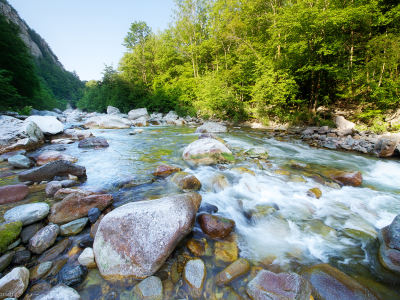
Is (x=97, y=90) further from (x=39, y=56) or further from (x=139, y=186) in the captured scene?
(x=39, y=56)

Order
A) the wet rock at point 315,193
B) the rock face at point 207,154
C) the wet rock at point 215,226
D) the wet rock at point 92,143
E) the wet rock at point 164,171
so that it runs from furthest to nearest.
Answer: the wet rock at point 92,143
the rock face at point 207,154
the wet rock at point 164,171
the wet rock at point 315,193
the wet rock at point 215,226

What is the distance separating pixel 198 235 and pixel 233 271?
71cm

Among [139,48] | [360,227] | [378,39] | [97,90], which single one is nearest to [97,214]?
[360,227]

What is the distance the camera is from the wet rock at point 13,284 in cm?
149

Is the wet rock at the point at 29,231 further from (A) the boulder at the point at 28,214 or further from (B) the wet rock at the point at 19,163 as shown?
(B) the wet rock at the point at 19,163

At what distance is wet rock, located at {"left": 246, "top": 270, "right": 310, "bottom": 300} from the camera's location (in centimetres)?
156

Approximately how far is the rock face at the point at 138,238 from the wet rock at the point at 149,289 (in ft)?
0.32

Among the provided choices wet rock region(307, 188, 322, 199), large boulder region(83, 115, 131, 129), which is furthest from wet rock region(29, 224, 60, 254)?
large boulder region(83, 115, 131, 129)

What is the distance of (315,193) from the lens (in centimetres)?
353

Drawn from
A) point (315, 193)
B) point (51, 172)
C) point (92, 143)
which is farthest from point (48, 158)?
point (315, 193)

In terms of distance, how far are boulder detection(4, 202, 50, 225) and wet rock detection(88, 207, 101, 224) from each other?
2.07 feet

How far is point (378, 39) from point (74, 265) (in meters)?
15.7

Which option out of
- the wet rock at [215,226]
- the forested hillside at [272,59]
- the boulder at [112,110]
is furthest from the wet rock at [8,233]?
the boulder at [112,110]

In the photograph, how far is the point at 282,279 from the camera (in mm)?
1684
